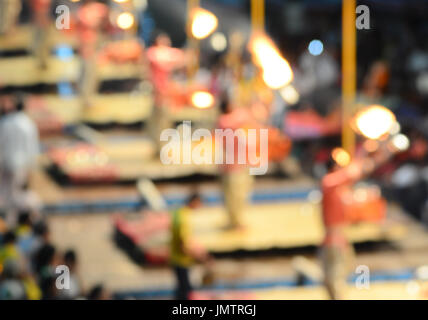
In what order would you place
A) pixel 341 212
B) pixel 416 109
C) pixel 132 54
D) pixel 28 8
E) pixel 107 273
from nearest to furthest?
1. pixel 341 212
2. pixel 107 273
3. pixel 416 109
4. pixel 132 54
5. pixel 28 8

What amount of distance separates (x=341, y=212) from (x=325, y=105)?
5.25m

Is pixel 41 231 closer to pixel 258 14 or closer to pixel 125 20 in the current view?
pixel 125 20

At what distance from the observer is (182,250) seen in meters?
10.0

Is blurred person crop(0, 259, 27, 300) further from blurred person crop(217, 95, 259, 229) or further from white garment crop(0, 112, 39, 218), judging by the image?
blurred person crop(217, 95, 259, 229)

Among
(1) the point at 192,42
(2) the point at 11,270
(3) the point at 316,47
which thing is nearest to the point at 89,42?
(1) the point at 192,42

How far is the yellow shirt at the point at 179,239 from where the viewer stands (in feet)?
32.6

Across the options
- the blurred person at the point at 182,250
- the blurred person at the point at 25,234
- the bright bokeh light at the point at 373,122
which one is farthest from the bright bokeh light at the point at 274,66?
the blurred person at the point at 25,234

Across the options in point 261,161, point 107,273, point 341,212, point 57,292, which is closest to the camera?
point 57,292

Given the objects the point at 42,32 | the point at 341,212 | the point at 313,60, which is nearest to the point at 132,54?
the point at 42,32

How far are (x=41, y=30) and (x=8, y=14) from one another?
1.08 meters

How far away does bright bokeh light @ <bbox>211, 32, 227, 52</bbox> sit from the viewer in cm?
1608

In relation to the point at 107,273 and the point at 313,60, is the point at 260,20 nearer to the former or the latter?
the point at 313,60

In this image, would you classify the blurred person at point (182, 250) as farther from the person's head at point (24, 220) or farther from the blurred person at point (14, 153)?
the blurred person at point (14, 153)

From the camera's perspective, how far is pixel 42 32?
15648mm
